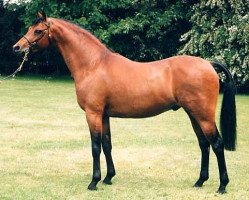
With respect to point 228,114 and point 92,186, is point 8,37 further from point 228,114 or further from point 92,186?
point 228,114

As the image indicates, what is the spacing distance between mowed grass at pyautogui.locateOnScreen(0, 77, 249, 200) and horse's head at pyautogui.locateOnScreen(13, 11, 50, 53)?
6.72 ft

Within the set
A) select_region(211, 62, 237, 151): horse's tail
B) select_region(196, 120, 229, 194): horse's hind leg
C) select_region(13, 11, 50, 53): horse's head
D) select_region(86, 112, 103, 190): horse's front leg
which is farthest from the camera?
select_region(13, 11, 50, 53): horse's head

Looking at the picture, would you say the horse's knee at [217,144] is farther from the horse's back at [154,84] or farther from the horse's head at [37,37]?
the horse's head at [37,37]

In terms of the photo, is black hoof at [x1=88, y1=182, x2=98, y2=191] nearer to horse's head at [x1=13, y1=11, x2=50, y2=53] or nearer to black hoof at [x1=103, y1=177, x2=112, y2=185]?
black hoof at [x1=103, y1=177, x2=112, y2=185]

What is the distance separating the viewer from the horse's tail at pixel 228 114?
302 inches

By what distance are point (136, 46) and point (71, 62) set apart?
69.5 ft

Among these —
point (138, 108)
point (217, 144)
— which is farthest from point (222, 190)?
point (138, 108)

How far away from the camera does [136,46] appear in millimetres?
28891

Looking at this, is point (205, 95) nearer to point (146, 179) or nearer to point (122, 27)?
point (146, 179)

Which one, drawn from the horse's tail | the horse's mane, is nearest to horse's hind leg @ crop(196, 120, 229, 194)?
the horse's tail

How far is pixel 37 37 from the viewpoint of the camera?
307 inches

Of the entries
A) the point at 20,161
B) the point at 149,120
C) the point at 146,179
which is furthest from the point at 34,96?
the point at 146,179

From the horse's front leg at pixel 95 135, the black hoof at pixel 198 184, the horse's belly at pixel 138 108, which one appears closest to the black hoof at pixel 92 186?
Answer: the horse's front leg at pixel 95 135

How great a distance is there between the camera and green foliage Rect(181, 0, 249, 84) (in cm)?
2212
